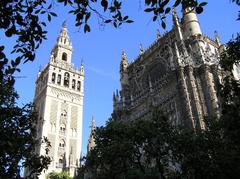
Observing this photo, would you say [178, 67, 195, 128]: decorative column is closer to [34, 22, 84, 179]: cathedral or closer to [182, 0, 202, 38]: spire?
[182, 0, 202, 38]: spire

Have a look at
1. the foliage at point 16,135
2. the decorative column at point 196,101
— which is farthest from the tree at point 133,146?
the decorative column at point 196,101

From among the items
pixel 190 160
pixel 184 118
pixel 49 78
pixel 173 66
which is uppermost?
pixel 49 78

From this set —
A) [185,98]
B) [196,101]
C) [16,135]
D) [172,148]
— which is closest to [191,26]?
[185,98]

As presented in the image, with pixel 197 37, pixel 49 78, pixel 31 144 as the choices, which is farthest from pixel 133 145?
pixel 49 78

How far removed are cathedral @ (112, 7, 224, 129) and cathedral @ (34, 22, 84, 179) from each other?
738 inches

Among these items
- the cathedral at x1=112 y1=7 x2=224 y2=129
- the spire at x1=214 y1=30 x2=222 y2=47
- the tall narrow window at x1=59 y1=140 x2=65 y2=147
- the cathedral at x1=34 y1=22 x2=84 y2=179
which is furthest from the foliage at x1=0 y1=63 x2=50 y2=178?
the tall narrow window at x1=59 y1=140 x2=65 y2=147

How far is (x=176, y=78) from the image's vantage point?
→ 34812 millimetres

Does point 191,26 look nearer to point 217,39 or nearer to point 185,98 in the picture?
point 217,39

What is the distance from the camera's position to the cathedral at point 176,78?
103 feet

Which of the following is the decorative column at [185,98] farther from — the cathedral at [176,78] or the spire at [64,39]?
the spire at [64,39]

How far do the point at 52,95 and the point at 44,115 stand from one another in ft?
18.0

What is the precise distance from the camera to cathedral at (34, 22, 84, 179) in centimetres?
5716

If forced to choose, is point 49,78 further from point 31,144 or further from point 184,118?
point 31,144

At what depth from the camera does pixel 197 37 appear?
36750 millimetres
